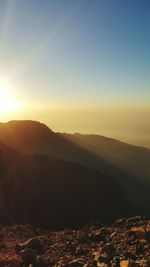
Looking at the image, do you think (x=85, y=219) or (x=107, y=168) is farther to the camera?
(x=107, y=168)

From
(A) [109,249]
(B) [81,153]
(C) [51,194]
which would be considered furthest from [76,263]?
(B) [81,153]

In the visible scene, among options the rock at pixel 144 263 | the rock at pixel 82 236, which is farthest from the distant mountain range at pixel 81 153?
the rock at pixel 144 263

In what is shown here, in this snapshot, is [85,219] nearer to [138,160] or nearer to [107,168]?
[107,168]

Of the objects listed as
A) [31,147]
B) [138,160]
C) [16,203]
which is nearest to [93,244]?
[16,203]

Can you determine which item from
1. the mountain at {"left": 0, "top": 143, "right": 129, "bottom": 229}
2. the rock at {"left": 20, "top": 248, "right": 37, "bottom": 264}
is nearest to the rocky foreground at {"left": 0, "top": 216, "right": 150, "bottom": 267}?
the rock at {"left": 20, "top": 248, "right": 37, "bottom": 264}

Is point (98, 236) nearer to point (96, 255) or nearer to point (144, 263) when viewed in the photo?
point (96, 255)

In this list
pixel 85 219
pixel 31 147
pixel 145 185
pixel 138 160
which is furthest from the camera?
pixel 138 160
